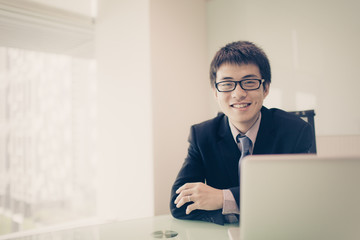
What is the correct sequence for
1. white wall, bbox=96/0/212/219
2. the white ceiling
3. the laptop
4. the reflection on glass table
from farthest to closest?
the white ceiling < white wall, bbox=96/0/212/219 < the reflection on glass table < the laptop

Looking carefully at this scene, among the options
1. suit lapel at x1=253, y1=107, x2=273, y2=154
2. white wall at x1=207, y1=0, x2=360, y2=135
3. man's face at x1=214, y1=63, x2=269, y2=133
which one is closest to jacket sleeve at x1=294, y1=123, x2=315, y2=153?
suit lapel at x1=253, y1=107, x2=273, y2=154

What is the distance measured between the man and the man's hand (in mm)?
134

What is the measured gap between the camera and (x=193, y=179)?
144 cm

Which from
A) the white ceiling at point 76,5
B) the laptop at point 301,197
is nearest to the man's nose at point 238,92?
the laptop at point 301,197

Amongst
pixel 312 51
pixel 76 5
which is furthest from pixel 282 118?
pixel 76 5

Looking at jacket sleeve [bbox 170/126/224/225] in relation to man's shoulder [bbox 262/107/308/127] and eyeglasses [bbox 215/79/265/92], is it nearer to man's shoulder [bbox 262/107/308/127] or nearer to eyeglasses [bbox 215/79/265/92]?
eyeglasses [bbox 215/79/265/92]

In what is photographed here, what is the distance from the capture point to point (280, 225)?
71 cm

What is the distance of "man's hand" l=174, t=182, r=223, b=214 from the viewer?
1.14 m

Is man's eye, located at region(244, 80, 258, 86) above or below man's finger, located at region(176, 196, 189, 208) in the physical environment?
above

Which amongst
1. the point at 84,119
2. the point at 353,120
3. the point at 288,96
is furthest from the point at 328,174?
the point at 84,119

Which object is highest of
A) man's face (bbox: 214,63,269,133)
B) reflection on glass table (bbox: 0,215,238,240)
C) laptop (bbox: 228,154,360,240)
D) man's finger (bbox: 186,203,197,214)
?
man's face (bbox: 214,63,269,133)

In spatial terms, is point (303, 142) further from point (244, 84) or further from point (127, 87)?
point (127, 87)

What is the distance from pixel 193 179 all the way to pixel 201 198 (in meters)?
0.28

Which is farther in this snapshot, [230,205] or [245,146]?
[245,146]
